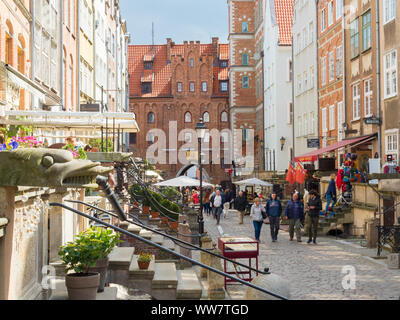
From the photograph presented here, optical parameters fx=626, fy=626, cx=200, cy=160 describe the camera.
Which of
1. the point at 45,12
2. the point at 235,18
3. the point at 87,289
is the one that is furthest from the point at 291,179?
the point at 235,18

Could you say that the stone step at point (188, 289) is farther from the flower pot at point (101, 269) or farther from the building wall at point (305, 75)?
the building wall at point (305, 75)

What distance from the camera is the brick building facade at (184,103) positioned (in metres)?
66.7

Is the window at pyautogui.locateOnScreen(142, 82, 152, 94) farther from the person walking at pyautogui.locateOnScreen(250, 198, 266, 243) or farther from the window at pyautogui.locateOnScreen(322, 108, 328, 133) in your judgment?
the person walking at pyautogui.locateOnScreen(250, 198, 266, 243)

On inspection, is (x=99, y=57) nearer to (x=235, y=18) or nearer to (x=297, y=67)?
(x=297, y=67)

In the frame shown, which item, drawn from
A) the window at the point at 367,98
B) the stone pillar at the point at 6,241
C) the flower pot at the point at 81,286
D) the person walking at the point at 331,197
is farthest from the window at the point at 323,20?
the stone pillar at the point at 6,241

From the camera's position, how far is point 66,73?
24828mm

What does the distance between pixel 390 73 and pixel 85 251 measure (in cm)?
1978

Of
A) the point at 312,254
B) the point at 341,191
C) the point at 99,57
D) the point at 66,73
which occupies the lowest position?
the point at 312,254

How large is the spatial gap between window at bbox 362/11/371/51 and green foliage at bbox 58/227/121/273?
21485 mm

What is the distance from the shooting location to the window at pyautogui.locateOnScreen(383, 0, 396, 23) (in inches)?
937

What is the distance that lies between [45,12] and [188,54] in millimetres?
46914

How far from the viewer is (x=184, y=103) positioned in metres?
68.1

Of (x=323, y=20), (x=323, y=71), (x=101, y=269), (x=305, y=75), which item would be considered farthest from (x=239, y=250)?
(x=305, y=75)

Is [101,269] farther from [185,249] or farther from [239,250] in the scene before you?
[185,249]
